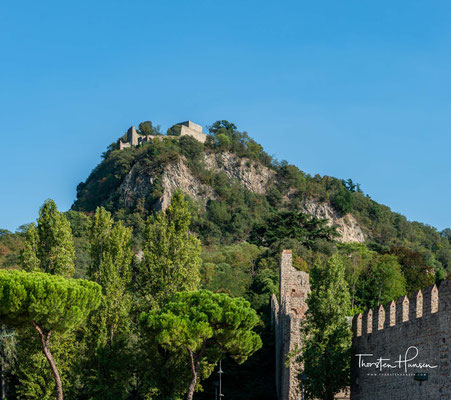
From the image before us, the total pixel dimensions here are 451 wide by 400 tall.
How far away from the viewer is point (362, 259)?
55.8 metres

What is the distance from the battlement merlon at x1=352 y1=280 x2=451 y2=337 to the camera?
19859 mm

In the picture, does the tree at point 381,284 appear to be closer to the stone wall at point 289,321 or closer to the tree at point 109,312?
the stone wall at point 289,321

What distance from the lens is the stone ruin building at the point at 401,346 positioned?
1973cm

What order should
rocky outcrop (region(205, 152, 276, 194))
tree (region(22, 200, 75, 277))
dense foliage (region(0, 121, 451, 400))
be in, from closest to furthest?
dense foliage (region(0, 121, 451, 400)), tree (region(22, 200, 75, 277)), rocky outcrop (region(205, 152, 276, 194))

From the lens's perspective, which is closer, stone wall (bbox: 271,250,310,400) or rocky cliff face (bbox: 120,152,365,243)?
stone wall (bbox: 271,250,310,400)

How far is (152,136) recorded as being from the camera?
3935 inches

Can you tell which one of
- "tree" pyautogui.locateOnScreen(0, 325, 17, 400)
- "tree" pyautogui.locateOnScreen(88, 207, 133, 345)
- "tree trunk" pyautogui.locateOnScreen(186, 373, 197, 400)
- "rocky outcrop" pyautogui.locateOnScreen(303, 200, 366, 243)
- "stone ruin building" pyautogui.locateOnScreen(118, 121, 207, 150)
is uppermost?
"stone ruin building" pyautogui.locateOnScreen(118, 121, 207, 150)

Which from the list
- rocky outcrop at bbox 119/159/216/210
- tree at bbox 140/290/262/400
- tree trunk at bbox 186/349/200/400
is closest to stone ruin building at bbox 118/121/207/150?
rocky outcrop at bbox 119/159/216/210

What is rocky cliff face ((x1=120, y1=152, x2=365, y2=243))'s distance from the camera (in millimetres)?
84938

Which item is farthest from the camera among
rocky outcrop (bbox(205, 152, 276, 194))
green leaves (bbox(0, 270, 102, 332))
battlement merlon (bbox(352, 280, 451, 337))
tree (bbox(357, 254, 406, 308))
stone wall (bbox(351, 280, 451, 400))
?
rocky outcrop (bbox(205, 152, 276, 194))

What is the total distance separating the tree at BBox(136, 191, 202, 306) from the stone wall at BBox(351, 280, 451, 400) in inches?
386

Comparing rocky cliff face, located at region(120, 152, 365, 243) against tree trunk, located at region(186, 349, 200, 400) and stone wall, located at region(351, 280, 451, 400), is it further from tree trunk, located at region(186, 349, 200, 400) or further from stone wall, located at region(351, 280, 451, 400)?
stone wall, located at region(351, 280, 451, 400)

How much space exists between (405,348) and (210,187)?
68177 mm

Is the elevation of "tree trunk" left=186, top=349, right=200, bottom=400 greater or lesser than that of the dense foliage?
lesser
